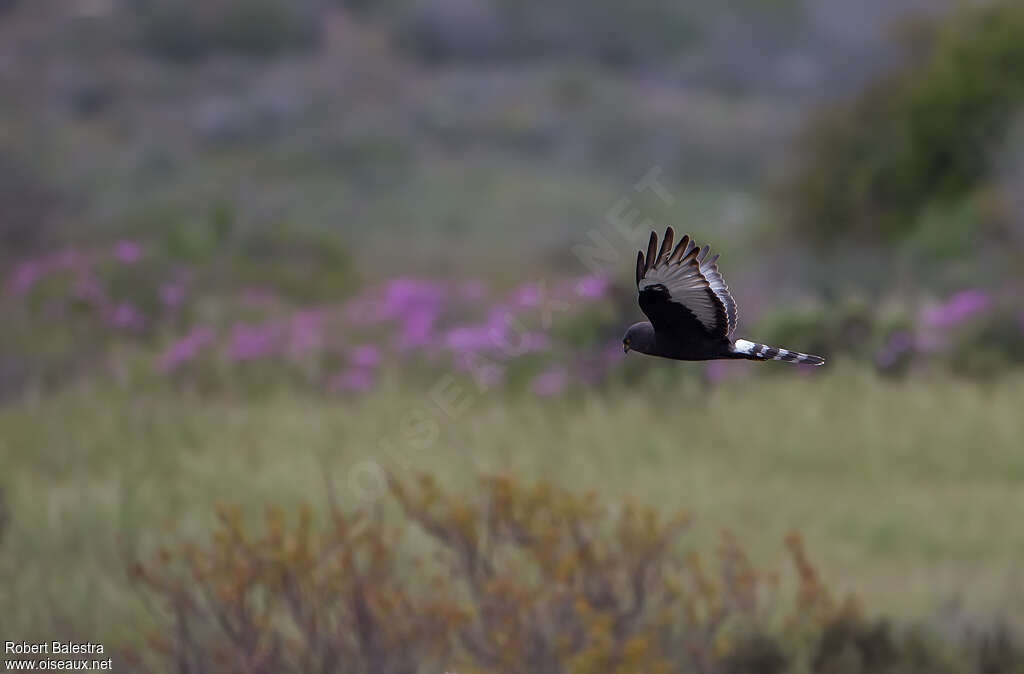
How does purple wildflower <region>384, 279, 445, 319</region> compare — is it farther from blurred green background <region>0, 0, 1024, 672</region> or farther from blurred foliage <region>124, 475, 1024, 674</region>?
blurred foliage <region>124, 475, 1024, 674</region>


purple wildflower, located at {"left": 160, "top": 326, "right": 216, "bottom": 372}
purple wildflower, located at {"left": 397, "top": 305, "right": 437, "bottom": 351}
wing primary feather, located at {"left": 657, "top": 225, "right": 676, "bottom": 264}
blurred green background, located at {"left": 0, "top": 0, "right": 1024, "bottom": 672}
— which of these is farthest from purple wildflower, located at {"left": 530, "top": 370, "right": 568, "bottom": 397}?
wing primary feather, located at {"left": 657, "top": 225, "right": 676, "bottom": 264}

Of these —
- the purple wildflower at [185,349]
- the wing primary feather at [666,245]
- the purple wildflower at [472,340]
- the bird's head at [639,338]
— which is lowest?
the bird's head at [639,338]

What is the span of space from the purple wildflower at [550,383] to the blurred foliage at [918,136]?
17.2ft

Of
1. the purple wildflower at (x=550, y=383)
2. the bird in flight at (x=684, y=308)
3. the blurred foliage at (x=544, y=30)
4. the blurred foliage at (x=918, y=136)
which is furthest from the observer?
the blurred foliage at (x=544, y=30)

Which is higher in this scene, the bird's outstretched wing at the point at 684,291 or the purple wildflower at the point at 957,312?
the purple wildflower at the point at 957,312

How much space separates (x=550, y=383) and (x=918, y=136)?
6771 mm

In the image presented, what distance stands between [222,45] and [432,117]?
24.3 feet

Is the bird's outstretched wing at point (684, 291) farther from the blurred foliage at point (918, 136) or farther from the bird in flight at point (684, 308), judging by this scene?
the blurred foliage at point (918, 136)

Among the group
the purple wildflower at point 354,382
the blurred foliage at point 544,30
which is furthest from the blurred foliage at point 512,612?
the blurred foliage at point 544,30

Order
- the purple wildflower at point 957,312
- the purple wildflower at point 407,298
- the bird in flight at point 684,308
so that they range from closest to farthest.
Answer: the bird in flight at point 684,308 → the purple wildflower at point 957,312 → the purple wildflower at point 407,298

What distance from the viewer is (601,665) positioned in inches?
146

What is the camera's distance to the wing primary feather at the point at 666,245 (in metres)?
1.44

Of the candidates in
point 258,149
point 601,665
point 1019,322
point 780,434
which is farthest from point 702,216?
point 601,665

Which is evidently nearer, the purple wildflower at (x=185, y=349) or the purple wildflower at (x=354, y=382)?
the purple wildflower at (x=354, y=382)
